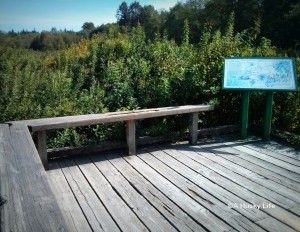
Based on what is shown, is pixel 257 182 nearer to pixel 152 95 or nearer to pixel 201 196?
pixel 201 196

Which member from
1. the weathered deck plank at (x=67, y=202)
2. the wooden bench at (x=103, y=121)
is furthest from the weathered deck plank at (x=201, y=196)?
the weathered deck plank at (x=67, y=202)

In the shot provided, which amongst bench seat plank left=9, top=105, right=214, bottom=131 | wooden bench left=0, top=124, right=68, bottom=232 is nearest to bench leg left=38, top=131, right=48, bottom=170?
bench seat plank left=9, top=105, right=214, bottom=131

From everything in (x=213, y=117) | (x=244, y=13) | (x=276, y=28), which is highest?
(x=244, y=13)

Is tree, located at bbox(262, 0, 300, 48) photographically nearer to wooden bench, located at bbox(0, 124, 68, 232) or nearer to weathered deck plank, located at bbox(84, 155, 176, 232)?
weathered deck plank, located at bbox(84, 155, 176, 232)

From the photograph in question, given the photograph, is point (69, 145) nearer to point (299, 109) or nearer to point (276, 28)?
point (299, 109)

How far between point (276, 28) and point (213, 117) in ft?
98.8

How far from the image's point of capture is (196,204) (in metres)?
3.28

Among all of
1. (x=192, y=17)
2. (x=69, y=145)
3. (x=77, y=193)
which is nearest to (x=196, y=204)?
(x=77, y=193)

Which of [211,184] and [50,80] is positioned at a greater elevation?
[50,80]

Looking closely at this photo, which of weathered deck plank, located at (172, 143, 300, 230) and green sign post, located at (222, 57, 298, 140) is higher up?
green sign post, located at (222, 57, 298, 140)

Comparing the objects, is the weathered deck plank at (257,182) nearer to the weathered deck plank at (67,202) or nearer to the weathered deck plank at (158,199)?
the weathered deck plank at (158,199)

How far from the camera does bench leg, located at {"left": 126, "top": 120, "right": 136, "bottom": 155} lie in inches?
181

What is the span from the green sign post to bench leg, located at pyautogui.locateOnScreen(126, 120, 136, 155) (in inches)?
69.2

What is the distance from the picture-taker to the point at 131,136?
4.64 metres
